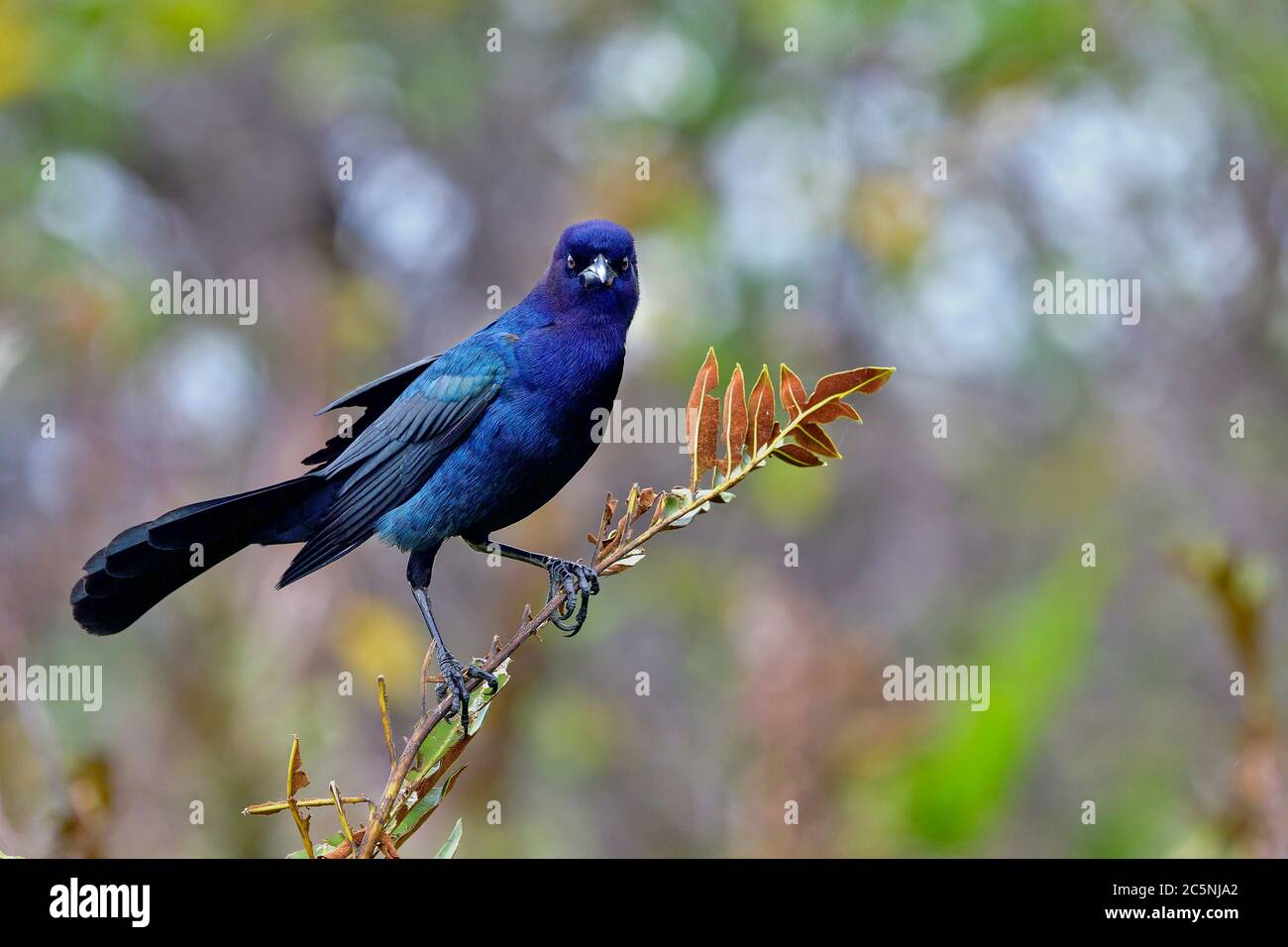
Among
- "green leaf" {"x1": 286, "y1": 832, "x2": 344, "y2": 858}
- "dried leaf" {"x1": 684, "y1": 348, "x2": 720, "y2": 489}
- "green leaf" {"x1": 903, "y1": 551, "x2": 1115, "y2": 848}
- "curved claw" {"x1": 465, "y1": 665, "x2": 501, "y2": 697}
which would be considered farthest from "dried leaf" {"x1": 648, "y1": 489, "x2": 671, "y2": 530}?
"green leaf" {"x1": 903, "y1": 551, "x2": 1115, "y2": 848}

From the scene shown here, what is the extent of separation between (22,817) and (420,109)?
4.80 meters

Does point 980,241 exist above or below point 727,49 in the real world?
below

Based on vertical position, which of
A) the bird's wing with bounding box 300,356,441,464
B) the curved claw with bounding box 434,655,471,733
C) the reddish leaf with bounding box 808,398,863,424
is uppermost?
the bird's wing with bounding box 300,356,441,464

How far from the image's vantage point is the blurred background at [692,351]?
6.75 metres

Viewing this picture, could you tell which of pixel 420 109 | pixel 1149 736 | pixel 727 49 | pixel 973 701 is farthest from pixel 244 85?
pixel 1149 736

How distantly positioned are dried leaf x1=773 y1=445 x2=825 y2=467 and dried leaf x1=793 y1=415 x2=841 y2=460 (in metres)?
0.01

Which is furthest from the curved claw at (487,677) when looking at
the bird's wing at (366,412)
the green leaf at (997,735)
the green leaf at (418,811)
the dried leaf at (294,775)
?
the green leaf at (997,735)

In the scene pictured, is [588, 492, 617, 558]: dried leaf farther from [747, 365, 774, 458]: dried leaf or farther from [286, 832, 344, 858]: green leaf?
[286, 832, 344, 858]: green leaf

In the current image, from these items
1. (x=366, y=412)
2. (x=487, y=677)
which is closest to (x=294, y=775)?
(x=487, y=677)

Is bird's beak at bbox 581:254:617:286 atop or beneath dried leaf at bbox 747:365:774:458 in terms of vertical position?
atop

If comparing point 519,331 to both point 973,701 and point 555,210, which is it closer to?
point 973,701

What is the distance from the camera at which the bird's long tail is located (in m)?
2.22

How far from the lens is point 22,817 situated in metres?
5.73

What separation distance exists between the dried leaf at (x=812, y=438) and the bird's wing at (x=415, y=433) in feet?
3.47
